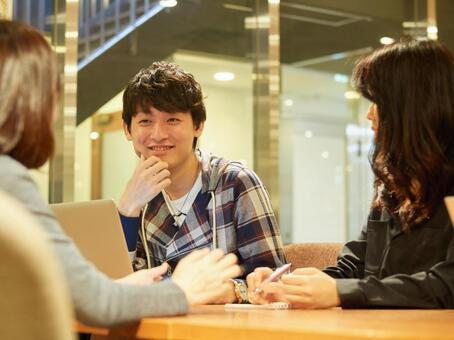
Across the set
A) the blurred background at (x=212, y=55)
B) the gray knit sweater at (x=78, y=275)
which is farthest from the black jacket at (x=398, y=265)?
the blurred background at (x=212, y=55)

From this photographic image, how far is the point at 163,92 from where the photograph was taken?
2.47 m

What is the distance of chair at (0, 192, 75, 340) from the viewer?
2.36 feet

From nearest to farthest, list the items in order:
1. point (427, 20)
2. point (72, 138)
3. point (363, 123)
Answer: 1. point (72, 138)
2. point (427, 20)
3. point (363, 123)

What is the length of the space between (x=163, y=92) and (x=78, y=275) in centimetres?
139

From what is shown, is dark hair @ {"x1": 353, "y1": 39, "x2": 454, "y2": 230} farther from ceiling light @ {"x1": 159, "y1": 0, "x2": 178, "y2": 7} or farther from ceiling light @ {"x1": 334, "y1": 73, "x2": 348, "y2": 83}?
ceiling light @ {"x1": 334, "y1": 73, "x2": 348, "y2": 83}

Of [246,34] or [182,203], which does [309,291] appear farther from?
[246,34]

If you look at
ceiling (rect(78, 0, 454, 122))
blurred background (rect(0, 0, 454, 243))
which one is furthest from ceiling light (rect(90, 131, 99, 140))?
ceiling (rect(78, 0, 454, 122))

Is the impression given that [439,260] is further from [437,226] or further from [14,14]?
[14,14]

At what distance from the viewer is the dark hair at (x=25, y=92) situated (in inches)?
45.2

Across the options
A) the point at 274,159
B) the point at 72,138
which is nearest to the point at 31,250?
the point at 72,138

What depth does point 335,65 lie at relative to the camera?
5809 mm

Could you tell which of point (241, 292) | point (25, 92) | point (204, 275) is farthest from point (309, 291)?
point (25, 92)

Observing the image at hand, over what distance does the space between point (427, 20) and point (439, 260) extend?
3.63 meters

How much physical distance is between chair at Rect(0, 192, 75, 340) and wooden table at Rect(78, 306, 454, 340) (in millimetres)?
440
